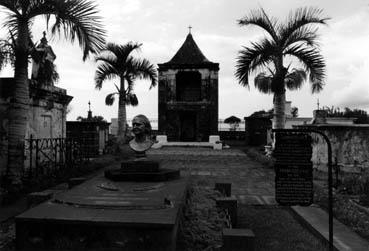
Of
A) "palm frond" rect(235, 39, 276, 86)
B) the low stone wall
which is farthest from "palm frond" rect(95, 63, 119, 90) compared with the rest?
the low stone wall

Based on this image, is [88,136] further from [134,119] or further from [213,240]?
[213,240]

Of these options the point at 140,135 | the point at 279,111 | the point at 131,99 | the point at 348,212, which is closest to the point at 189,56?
the point at 131,99

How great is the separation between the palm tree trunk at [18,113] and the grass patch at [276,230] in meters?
4.76

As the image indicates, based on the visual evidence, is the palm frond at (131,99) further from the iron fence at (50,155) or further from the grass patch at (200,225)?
the grass patch at (200,225)

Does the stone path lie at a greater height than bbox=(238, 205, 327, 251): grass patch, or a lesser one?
greater

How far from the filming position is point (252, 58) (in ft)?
43.4

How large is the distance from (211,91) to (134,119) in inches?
765

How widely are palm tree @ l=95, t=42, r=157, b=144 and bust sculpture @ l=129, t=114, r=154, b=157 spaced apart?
13317mm

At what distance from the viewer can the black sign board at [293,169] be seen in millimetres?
4406

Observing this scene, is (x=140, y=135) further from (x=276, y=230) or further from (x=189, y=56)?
(x=189, y=56)

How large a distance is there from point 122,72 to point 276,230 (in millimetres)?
16208

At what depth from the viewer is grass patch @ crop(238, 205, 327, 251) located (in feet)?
16.6

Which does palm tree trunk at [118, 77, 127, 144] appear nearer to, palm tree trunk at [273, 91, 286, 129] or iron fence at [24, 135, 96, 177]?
iron fence at [24, 135, 96, 177]

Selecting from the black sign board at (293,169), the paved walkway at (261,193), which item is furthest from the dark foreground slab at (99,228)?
the paved walkway at (261,193)
